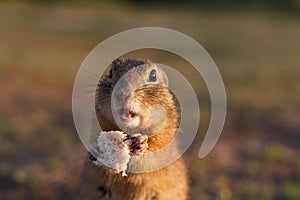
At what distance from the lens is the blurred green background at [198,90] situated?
23.7 feet

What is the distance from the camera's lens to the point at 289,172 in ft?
25.7

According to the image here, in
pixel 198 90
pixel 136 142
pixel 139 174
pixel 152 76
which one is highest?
pixel 198 90

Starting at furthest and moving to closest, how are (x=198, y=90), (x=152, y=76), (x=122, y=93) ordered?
(x=198, y=90) → (x=152, y=76) → (x=122, y=93)

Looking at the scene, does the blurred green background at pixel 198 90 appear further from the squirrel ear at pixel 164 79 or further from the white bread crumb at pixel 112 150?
the white bread crumb at pixel 112 150

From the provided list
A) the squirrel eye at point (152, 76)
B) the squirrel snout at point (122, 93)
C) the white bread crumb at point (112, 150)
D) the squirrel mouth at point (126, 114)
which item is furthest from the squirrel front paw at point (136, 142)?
the squirrel eye at point (152, 76)

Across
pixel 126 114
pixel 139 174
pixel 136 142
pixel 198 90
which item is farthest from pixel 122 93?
pixel 198 90

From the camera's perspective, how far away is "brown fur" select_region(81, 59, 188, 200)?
178 inches

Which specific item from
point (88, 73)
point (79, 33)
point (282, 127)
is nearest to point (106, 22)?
point (79, 33)

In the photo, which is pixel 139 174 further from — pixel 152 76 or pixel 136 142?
pixel 152 76

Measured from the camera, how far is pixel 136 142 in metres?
4.41

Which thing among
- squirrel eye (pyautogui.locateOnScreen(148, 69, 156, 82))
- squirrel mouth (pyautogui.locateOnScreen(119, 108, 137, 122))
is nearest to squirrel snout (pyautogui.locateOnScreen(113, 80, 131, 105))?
squirrel mouth (pyautogui.locateOnScreen(119, 108, 137, 122))

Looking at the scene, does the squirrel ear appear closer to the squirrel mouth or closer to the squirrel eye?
the squirrel eye

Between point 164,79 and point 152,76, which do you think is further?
point 164,79

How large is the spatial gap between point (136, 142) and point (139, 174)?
422mm
